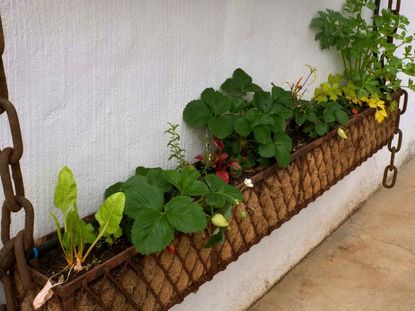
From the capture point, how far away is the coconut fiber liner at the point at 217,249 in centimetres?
94

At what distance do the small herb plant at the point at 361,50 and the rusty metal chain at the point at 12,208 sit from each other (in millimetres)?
1267

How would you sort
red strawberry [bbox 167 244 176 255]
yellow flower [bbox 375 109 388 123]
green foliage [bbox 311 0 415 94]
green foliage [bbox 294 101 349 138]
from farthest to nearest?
yellow flower [bbox 375 109 388 123]
green foliage [bbox 311 0 415 94]
green foliage [bbox 294 101 349 138]
red strawberry [bbox 167 244 176 255]

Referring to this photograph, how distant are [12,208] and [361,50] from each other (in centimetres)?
150

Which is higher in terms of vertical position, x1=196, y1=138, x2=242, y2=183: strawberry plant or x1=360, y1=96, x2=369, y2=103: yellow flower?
x1=360, y1=96, x2=369, y2=103: yellow flower

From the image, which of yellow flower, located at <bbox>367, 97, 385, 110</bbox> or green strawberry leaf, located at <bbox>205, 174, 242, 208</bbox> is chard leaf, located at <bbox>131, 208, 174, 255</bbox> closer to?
green strawberry leaf, located at <bbox>205, 174, 242, 208</bbox>

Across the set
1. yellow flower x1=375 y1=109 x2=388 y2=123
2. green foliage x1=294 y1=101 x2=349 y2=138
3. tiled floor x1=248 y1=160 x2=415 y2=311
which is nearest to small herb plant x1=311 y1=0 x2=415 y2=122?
yellow flower x1=375 y1=109 x2=388 y2=123

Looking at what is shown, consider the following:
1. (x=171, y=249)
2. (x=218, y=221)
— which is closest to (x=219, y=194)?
(x=218, y=221)

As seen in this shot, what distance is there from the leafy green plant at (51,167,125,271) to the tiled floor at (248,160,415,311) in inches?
45.7

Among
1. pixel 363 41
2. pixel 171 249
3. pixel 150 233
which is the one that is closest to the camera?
pixel 150 233

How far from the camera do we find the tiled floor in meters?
2.02

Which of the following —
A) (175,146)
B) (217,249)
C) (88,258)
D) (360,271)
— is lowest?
(360,271)

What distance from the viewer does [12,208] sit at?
0.86 meters

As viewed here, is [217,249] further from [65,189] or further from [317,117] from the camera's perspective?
[317,117]

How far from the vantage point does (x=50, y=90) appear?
1021mm
